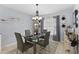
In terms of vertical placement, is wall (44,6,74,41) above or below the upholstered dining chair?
above

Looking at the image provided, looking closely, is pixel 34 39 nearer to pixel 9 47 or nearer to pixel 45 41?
pixel 45 41

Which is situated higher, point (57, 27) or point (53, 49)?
point (57, 27)

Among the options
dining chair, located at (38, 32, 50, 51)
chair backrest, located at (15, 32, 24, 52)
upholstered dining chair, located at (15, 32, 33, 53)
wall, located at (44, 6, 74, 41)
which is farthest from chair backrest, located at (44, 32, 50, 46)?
chair backrest, located at (15, 32, 24, 52)

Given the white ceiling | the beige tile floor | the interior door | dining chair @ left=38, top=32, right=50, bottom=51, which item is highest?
the white ceiling

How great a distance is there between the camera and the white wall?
1414 millimetres

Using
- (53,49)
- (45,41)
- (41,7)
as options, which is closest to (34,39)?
(45,41)

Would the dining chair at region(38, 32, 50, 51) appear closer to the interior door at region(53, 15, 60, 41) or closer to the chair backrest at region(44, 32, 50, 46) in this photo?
the chair backrest at region(44, 32, 50, 46)

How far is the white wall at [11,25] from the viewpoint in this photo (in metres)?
1.41

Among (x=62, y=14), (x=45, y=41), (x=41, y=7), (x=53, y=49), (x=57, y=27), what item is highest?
(x=41, y=7)

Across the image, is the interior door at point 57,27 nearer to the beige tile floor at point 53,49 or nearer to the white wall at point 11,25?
the beige tile floor at point 53,49

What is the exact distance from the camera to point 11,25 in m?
1.46

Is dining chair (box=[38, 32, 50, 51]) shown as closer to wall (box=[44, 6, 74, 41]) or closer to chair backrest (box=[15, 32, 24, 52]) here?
wall (box=[44, 6, 74, 41])
